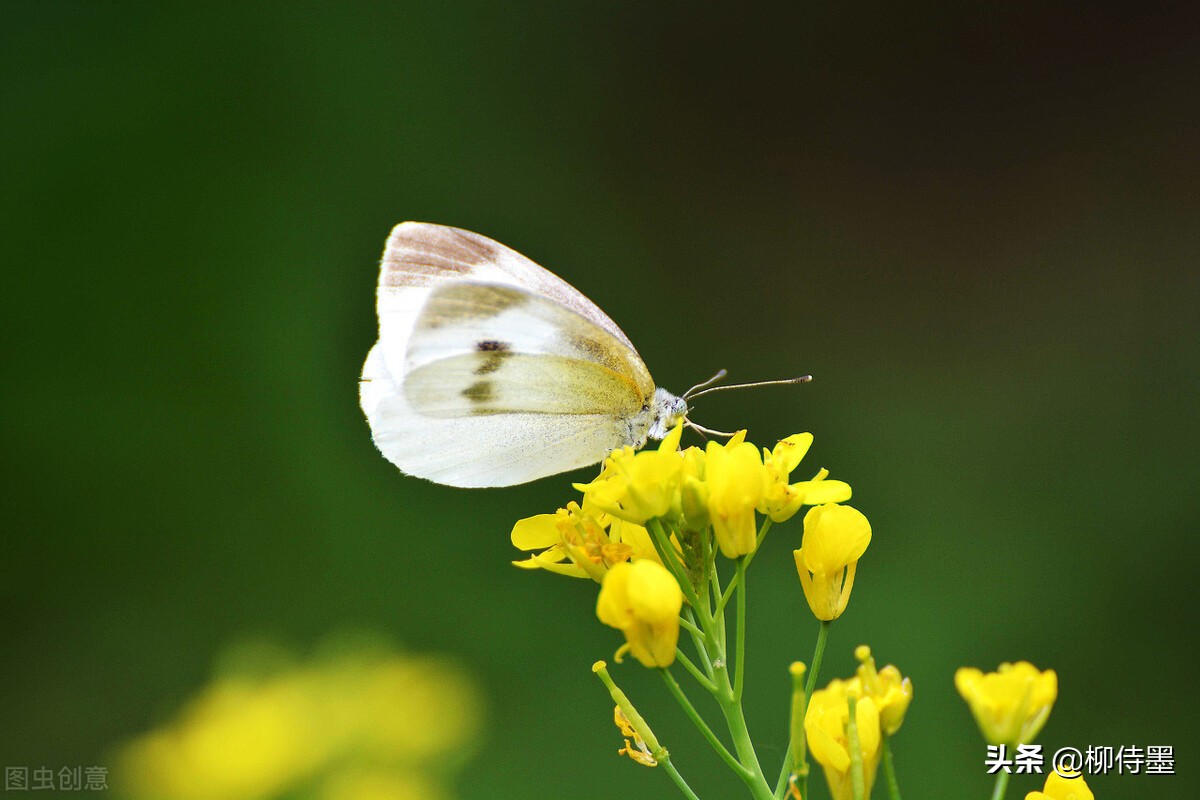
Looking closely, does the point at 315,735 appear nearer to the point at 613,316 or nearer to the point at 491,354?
the point at 491,354

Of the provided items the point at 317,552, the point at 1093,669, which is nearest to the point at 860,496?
the point at 1093,669

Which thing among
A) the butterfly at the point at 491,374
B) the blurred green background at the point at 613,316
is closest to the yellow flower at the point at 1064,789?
the butterfly at the point at 491,374

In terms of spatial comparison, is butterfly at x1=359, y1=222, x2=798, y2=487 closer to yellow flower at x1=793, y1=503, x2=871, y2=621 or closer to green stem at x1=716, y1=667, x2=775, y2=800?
yellow flower at x1=793, y1=503, x2=871, y2=621

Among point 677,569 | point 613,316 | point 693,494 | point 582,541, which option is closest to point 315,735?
point 582,541

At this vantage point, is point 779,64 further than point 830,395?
Yes

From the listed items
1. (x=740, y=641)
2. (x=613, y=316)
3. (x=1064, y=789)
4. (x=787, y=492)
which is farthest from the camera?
(x=613, y=316)

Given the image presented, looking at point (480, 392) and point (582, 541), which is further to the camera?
point (480, 392)

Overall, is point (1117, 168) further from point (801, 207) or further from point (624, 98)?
point (624, 98)

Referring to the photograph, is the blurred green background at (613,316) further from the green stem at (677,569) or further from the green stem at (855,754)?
the green stem at (855,754)
